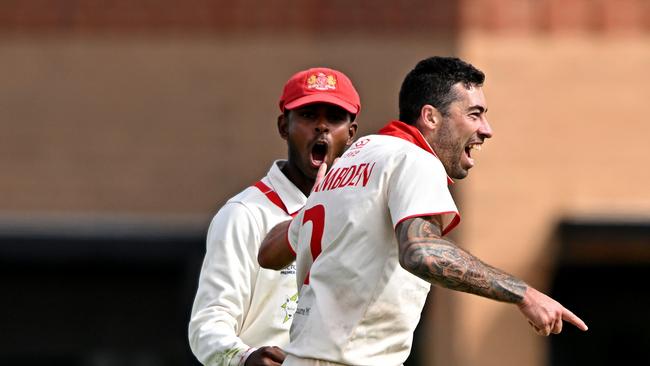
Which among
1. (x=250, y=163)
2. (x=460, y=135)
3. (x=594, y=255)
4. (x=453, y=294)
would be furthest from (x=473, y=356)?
(x=460, y=135)

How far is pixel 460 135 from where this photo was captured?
19.4ft

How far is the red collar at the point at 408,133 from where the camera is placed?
19.0 ft

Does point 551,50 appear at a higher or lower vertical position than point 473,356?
higher

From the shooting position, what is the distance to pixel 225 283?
6.71 meters

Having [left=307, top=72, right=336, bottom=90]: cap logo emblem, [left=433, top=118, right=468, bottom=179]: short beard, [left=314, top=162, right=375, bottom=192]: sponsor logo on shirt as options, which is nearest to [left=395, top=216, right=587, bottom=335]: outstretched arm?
[left=314, top=162, right=375, bottom=192]: sponsor logo on shirt

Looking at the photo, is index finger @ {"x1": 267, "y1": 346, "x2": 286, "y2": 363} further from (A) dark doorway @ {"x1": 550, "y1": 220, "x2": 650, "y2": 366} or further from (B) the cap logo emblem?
(A) dark doorway @ {"x1": 550, "y1": 220, "x2": 650, "y2": 366}

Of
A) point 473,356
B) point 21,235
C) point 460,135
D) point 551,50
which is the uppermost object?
point 460,135

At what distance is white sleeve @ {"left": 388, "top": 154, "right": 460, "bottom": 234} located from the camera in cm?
531

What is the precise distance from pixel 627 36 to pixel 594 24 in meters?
0.34

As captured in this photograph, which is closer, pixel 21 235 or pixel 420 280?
pixel 420 280

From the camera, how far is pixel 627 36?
14953 mm

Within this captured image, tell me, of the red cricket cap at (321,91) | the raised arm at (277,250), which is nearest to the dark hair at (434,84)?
the raised arm at (277,250)

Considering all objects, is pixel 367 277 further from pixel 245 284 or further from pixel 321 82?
pixel 321 82

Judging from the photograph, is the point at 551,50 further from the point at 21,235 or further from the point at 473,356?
the point at 21,235
